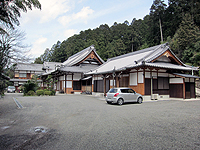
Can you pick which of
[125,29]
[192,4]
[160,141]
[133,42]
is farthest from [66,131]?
[125,29]

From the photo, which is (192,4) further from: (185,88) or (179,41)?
(185,88)

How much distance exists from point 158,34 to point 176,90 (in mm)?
33378

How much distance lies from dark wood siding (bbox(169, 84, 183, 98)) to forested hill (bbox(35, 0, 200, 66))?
37.7ft

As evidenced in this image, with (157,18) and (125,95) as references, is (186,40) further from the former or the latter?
(125,95)

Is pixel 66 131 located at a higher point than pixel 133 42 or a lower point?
lower

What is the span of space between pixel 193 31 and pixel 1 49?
33.3 meters

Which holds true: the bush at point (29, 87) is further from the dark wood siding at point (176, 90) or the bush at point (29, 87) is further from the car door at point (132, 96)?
the dark wood siding at point (176, 90)

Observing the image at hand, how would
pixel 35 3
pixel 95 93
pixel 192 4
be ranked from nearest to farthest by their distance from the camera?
pixel 35 3 → pixel 95 93 → pixel 192 4

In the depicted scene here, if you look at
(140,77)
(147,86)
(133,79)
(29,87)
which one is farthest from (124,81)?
(29,87)

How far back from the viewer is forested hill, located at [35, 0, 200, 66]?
30016mm

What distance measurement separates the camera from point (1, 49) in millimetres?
7547

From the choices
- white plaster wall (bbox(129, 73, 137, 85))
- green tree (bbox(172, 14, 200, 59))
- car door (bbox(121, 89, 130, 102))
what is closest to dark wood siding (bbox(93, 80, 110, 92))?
white plaster wall (bbox(129, 73, 137, 85))

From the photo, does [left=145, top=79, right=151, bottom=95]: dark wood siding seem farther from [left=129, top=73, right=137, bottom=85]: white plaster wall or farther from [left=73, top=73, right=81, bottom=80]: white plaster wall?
[left=73, top=73, right=81, bottom=80]: white plaster wall

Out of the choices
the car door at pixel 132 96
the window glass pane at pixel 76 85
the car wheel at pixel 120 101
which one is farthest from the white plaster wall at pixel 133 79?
the window glass pane at pixel 76 85
